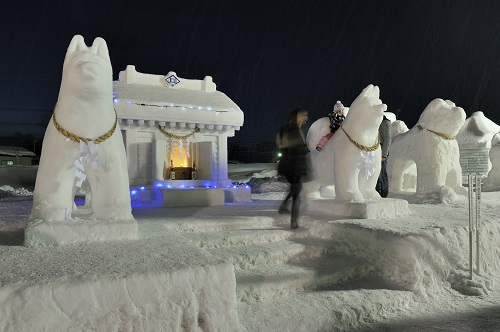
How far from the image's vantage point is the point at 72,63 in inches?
134

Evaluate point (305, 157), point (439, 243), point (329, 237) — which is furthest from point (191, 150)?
point (439, 243)

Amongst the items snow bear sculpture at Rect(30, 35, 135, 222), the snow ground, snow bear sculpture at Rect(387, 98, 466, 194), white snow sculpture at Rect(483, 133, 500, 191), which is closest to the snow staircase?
the snow ground

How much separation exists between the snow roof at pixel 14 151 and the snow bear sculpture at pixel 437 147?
1814cm

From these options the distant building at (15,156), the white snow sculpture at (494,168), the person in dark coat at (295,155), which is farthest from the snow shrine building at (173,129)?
the distant building at (15,156)

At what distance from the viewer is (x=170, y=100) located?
761 centimetres

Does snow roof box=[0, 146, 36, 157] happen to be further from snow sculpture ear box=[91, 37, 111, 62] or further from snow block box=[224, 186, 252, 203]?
snow sculpture ear box=[91, 37, 111, 62]

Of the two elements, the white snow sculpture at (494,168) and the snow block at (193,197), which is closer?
the snow block at (193,197)

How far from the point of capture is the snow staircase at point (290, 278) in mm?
2922

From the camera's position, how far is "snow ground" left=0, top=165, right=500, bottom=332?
9.90 feet

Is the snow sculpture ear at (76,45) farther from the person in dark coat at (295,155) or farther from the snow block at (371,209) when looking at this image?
the snow block at (371,209)

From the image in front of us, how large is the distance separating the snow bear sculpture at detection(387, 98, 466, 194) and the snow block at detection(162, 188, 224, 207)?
3905 millimetres

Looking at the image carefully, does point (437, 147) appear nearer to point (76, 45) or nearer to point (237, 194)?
point (237, 194)

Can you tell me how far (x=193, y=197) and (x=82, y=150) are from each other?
366 centimetres

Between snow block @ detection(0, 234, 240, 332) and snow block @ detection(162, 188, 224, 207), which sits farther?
snow block @ detection(162, 188, 224, 207)
